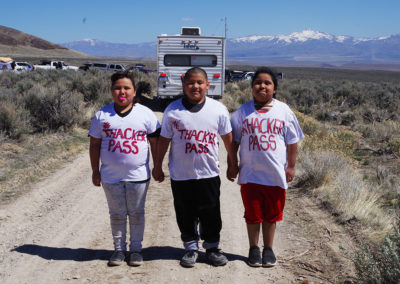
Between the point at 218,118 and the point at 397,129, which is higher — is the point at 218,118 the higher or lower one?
the higher one

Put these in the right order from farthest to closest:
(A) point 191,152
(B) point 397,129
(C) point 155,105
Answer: (C) point 155,105, (B) point 397,129, (A) point 191,152

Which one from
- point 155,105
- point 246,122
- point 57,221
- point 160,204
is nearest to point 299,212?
point 160,204

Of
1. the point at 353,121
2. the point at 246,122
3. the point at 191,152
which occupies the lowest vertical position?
the point at 353,121

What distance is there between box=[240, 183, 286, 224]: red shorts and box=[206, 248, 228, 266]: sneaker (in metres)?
0.39

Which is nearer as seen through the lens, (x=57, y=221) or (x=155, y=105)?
(x=57, y=221)

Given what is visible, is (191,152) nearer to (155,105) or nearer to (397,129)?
(397,129)

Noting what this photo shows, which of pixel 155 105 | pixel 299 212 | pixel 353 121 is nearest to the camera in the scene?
pixel 299 212

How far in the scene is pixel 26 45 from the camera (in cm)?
10694

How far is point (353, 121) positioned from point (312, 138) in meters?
5.72

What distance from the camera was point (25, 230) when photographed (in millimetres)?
4414

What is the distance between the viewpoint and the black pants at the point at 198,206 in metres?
3.44

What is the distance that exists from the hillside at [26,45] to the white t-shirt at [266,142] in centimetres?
10051

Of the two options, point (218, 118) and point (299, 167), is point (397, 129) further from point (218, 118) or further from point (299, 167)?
point (218, 118)

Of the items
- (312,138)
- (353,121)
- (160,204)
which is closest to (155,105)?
(353,121)
